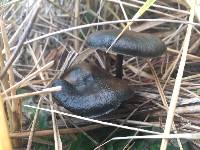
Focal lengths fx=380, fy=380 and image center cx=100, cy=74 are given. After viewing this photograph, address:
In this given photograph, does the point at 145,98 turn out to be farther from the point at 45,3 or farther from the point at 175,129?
the point at 45,3

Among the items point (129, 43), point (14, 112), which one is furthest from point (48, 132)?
point (129, 43)

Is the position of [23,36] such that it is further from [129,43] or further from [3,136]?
[129,43]

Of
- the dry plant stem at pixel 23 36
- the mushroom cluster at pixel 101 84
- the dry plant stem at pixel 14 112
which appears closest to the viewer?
the dry plant stem at pixel 23 36

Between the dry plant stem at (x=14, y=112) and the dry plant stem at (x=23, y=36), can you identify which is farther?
the dry plant stem at (x=14, y=112)

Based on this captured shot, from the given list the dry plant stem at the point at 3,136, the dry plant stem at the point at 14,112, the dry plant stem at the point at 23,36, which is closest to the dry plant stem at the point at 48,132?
the dry plant stem at the point at 14,112

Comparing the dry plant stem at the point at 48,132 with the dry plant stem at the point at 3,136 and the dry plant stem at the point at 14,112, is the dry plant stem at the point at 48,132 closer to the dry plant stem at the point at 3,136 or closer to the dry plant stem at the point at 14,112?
the dry plant stem at the point at 14,112

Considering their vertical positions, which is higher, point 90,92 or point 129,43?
point 129,43

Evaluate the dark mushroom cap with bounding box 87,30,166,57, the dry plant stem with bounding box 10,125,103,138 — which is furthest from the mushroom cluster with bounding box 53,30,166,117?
the dry plant stem with bounding box 10,125,103,138
